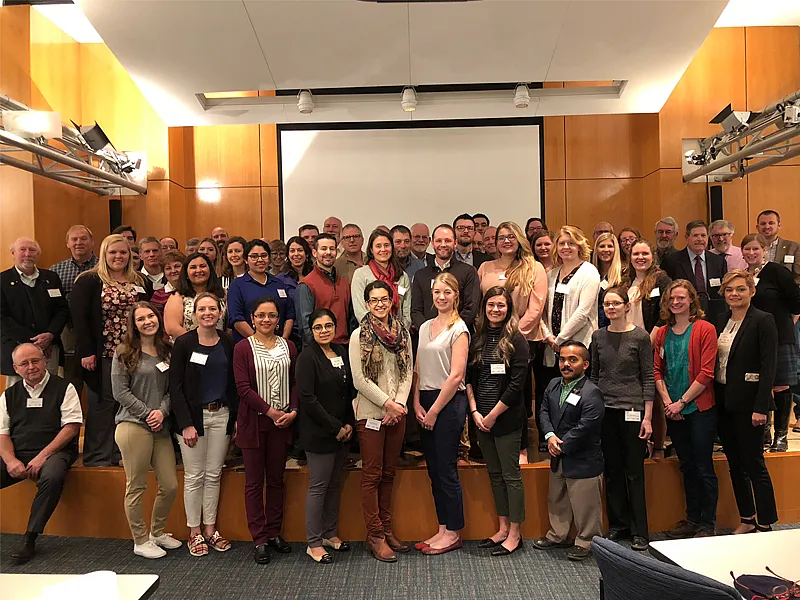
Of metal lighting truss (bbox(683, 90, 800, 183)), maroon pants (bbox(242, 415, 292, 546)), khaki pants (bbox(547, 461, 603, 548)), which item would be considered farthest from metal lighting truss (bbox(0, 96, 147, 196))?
metal lighting truss (bbox(683, 90, 800, 183))

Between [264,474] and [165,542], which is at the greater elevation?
[264,474]

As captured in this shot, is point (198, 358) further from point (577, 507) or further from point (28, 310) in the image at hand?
point (577, 507)

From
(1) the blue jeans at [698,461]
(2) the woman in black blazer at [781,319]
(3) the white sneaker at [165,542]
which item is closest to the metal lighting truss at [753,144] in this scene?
(2) the woman in black blazer at [781,319]

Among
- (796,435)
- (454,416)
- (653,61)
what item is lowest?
(796,435)

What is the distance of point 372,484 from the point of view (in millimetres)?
3645

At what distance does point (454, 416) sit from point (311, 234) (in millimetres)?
2270

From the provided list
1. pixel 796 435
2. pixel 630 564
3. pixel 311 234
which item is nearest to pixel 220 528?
pixel 311 234

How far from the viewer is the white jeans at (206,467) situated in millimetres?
3748

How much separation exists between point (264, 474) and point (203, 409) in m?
0.56

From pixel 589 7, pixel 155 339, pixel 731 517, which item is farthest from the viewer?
pixel 589 7

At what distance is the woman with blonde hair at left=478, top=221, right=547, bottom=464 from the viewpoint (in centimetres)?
402

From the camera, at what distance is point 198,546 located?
376cm

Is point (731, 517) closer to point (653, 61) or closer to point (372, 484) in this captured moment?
point (372, 484)

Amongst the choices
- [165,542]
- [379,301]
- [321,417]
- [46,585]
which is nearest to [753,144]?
[379,301]
